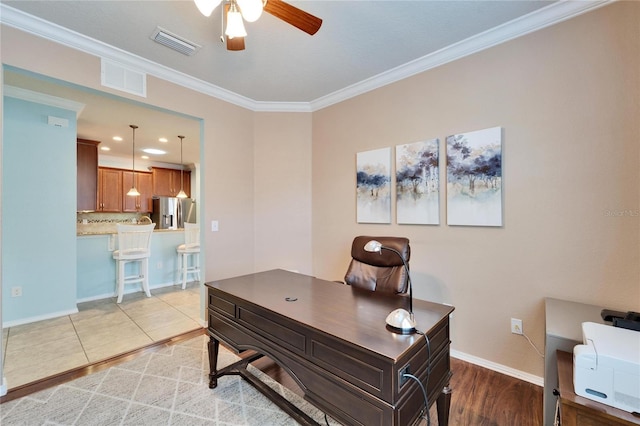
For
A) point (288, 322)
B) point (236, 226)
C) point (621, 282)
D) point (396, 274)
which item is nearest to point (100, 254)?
point (236, 226)

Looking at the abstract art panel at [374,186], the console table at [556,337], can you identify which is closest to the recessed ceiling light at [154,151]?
the abstract art panel at [374,186]

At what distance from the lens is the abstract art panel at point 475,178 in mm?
2092

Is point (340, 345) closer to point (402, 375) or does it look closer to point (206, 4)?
point (402, 375)

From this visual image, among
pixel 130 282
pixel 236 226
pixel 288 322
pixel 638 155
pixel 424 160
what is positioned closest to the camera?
pixel 288 322

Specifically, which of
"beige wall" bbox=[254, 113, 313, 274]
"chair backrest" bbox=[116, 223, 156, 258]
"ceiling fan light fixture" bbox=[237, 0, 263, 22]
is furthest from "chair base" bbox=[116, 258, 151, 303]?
"ceiling fan light fixture" bbox=[237, 0, 263, 22]

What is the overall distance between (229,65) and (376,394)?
9.44ft

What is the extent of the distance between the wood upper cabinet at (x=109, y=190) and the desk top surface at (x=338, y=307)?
570 cm

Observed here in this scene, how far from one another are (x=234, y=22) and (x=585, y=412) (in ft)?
7.94

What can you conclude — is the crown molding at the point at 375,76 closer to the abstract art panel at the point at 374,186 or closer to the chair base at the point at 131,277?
the abstract art panel at the point at 374,186

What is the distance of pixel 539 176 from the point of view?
193 cm

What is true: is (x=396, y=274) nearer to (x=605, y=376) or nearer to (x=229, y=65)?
(x=605, y=376)

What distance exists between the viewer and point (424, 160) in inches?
97.8

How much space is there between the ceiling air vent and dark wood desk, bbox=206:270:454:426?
6.63 feet

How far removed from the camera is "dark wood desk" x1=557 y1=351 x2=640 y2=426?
1.00 meters
